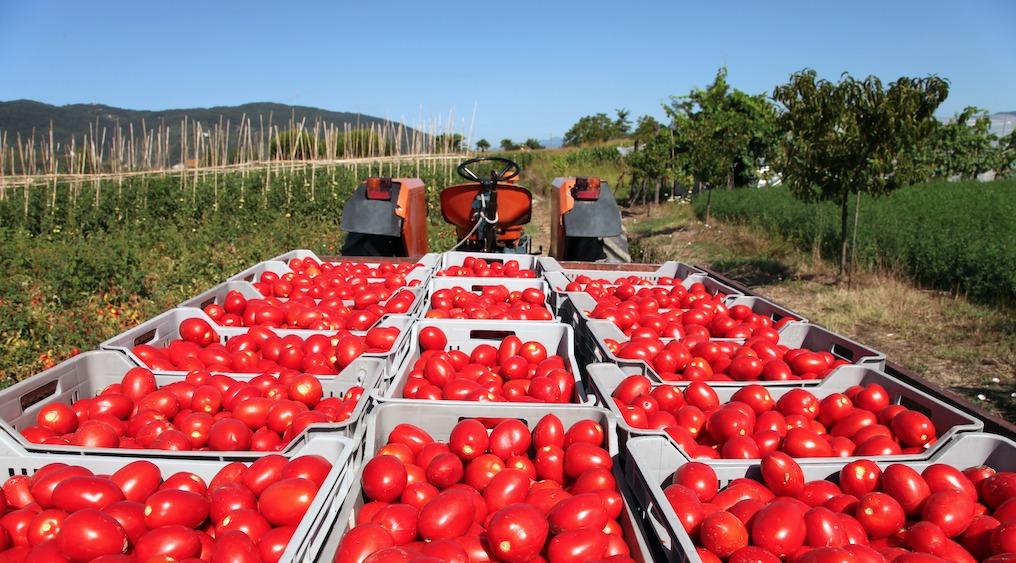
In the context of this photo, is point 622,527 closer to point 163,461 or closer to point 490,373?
point 490,373

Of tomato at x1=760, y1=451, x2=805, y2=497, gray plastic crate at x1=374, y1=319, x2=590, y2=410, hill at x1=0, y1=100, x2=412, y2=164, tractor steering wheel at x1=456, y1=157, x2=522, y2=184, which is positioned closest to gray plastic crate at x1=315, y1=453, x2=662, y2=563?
tomato at x1=760, y1=451, x2=805, y2=497

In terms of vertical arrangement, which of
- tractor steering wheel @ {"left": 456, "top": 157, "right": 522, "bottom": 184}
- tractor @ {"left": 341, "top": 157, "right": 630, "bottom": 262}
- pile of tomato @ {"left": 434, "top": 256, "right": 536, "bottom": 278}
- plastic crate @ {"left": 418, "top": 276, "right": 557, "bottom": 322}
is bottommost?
plastic crate @ {"left": 418, "top": 276, "right": 557, "bottom": 322}

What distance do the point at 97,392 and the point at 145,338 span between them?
0.52 metres

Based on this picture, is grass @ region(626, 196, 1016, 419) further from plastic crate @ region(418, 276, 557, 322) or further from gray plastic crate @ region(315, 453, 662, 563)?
gray plastic crate @ region(315, 453, 662, 563)

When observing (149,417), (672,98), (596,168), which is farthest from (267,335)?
(596,168)

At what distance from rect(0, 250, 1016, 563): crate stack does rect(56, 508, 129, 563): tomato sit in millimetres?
93

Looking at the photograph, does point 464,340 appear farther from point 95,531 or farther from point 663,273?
point 663,273

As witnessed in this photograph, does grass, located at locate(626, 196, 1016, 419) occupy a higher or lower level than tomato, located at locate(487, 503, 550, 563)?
lower

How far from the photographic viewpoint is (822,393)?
2955 millimetres

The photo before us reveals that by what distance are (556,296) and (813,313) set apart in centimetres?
624

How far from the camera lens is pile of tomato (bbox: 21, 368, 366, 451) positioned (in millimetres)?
2336

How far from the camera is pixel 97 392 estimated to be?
2992mm

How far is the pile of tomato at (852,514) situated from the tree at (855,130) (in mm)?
8605

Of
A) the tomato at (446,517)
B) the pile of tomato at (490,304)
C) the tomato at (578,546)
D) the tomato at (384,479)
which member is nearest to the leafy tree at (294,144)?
the pile of tomato at (490,304)
